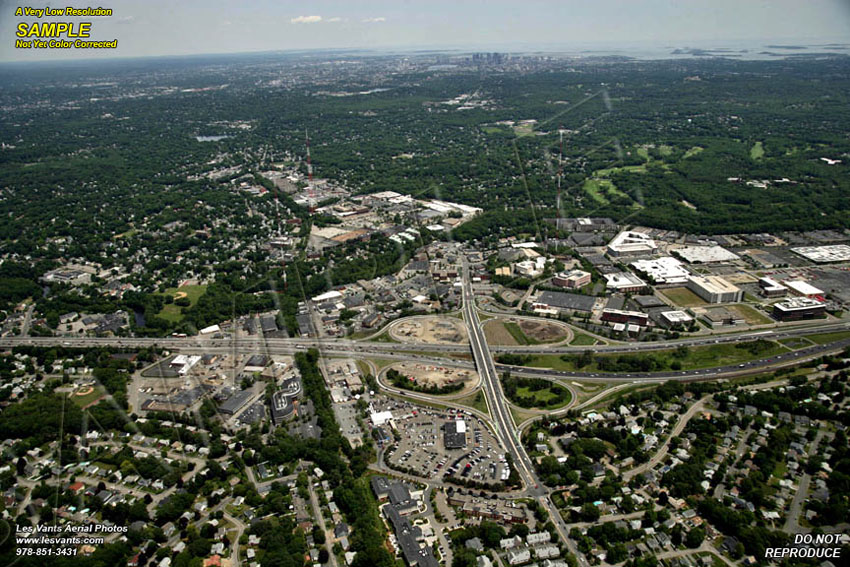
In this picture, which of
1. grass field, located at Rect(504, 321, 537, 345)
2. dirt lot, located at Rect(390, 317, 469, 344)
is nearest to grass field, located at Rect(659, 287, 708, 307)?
grass field, located at Rect(504, 321, 537, 345)

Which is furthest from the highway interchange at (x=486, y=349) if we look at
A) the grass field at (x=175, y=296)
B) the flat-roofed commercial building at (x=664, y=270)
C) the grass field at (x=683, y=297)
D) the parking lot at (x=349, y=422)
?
the flat-roofed commercial building at (x=664, y=270)

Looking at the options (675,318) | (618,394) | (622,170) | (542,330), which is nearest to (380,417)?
(618,394)

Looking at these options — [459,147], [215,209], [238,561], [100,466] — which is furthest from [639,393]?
[459,147]

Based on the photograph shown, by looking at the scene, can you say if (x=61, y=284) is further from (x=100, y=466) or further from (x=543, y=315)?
(x=543, y=315)

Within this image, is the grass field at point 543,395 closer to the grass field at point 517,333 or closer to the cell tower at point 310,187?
the grass field at point 517,333

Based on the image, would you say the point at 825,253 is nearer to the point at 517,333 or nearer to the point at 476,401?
the point at 517,333

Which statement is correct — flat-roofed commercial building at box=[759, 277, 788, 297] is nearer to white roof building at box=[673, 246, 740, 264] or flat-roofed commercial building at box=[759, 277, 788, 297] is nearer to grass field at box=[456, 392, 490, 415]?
white roof building at box=[673, 246, 740, 264]
